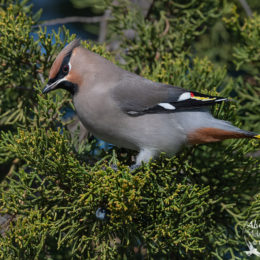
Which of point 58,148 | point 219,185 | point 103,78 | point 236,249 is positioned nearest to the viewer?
point 58,148

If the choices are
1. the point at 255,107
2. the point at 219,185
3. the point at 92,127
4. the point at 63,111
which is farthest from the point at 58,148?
the point at 255,107

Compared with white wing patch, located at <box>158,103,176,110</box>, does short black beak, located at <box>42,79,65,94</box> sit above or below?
above

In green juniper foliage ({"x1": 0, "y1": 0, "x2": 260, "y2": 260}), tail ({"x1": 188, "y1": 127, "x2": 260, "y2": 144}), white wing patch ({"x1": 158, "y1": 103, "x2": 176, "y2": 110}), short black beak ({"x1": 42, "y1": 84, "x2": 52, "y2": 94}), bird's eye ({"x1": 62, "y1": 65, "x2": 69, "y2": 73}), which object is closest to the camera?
green juniper foliage ({"x1": 0, "y1": 0, "x2": 260, "y2": 260})

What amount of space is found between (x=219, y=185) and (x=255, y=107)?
0.80m

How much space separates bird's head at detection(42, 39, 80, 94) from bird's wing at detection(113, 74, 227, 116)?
1.00 ft

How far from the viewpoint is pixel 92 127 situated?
2.75 metres

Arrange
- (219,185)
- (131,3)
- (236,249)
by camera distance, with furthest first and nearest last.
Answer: (131,3)
(219,185)
(236,249)

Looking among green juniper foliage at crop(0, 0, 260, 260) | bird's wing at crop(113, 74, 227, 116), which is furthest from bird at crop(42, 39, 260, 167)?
green juniper foliage at crop(0, 0, 260, 260)

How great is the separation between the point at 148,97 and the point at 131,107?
0.52 ft

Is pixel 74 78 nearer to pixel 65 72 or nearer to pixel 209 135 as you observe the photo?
→ pixel 65 72

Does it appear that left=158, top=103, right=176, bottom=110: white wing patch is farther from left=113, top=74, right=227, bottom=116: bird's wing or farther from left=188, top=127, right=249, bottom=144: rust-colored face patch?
left=188, top=127, right=249, bottom=144: rust-colored face patch

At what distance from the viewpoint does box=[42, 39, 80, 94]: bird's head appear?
8.89ft

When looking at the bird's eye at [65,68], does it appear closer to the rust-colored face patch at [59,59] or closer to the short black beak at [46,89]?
the rust-colored face patch at [59,59]

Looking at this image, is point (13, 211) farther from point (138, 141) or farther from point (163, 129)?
point (163, 129)
